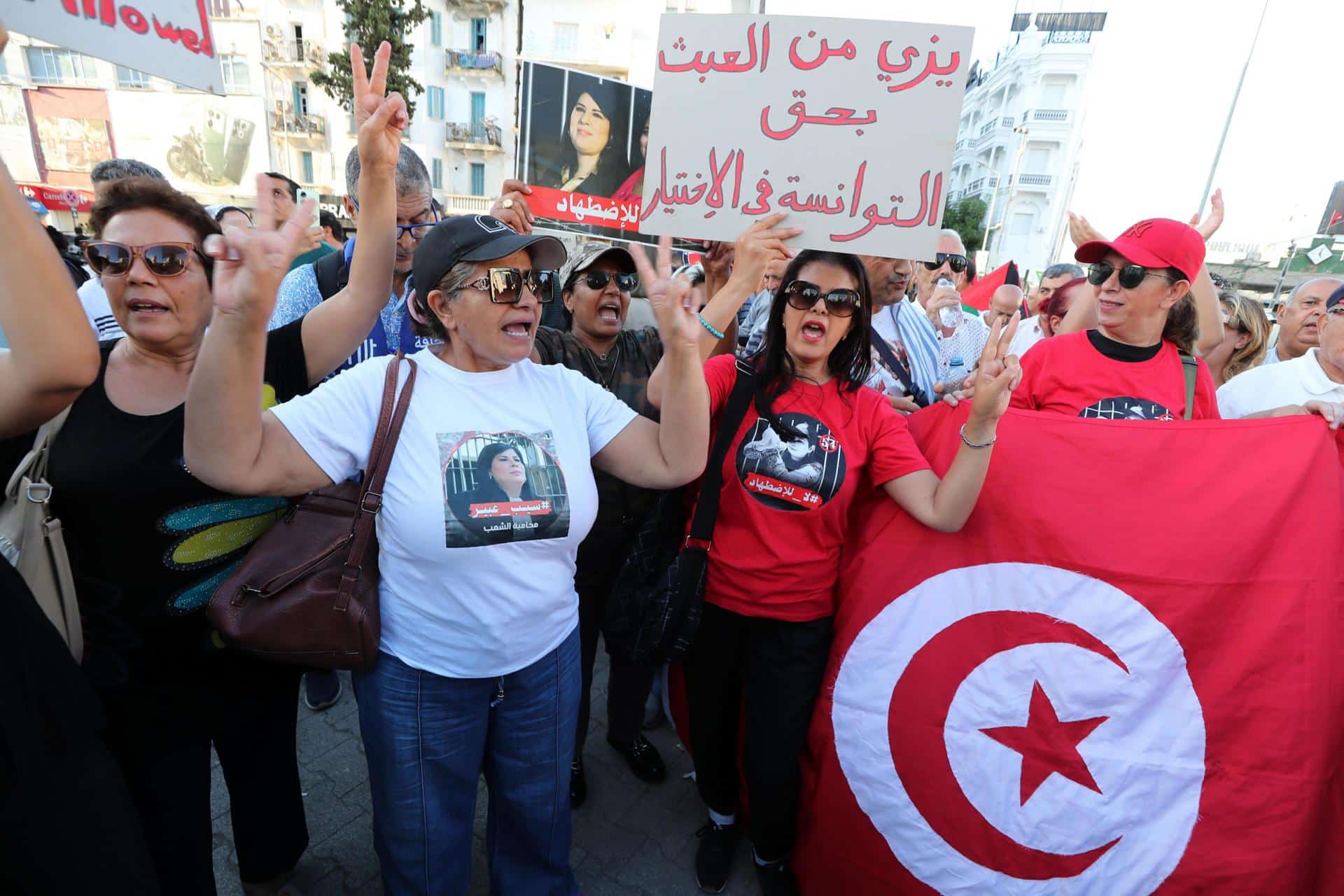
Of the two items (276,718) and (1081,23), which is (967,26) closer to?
(276,718)

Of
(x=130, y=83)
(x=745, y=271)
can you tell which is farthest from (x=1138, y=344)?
(x=130, y=83)

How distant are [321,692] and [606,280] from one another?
7.76ft

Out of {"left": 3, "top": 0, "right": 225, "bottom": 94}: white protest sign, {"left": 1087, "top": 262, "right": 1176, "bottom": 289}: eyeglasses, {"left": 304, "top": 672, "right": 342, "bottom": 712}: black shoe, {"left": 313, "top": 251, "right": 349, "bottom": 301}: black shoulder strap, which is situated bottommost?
{"left": 304, "top": 672, "right": 342, "bottom": 712}: black shoe

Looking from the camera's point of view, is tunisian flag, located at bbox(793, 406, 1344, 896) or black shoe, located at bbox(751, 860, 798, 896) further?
black shoe, located at bbox(751, 860, 798, 896)

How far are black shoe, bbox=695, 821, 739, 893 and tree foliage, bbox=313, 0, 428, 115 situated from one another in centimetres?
1893

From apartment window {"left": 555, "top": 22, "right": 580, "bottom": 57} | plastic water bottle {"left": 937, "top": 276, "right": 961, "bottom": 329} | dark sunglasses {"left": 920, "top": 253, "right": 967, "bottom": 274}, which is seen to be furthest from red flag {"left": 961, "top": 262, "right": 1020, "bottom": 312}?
apartment window {"left": 555, "top": 22, "right": 580, "bottom": 57}

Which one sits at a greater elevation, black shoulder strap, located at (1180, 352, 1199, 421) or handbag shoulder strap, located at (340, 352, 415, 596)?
black shoulder strap, located at (1180, 352, 1199, 421)

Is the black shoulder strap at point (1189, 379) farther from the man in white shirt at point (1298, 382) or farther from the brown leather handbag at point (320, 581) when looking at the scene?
the brown leather handbag at point (320, 581)

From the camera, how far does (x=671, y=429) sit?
1.76 meters

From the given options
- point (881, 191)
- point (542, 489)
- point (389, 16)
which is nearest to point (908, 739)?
point (542, 489)

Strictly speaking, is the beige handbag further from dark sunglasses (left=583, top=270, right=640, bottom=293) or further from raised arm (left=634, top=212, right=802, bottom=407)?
dark sunglasses (left=583, top=270, right=640, bottom=293)

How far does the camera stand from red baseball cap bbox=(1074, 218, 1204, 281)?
236 centimetres

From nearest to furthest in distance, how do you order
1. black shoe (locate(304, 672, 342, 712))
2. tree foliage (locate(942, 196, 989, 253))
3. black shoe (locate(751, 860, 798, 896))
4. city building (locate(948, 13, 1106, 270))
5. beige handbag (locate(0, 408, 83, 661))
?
beige handbag (locate(0, 408, 83, 661)) < black shoe (locate(751, 860, 798, 896)) < black shoe (locate(304, 672, 342, 712)) < tree foliage (locate(942, 196, 989, 253)) < city building (locate(948, 13, 1106, 270))

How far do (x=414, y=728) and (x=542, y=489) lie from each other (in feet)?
2.26
